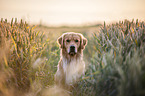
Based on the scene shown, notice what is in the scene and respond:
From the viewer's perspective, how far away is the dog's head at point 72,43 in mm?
4121

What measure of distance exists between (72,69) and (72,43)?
2.72 ft

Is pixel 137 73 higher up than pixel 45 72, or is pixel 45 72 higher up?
pixel 137 73

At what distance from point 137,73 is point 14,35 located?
9.18 ft

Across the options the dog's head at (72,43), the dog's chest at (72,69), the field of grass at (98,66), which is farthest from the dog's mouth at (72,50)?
the field of grass at (98,66)

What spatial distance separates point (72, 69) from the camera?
13.7ft

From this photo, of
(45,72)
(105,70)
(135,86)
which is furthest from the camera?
(45,72)

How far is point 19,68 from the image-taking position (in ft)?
10.2

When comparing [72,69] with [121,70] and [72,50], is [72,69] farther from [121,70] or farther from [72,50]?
[121,70]

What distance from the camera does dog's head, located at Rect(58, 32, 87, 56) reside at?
4.12m

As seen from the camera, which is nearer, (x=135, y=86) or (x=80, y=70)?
(x=135, y=86)

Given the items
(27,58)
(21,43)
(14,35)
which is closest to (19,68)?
(27,58)

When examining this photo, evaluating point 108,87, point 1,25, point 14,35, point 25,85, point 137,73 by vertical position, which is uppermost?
point 1,25

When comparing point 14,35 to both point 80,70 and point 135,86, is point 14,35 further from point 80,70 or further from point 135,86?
point 135,86

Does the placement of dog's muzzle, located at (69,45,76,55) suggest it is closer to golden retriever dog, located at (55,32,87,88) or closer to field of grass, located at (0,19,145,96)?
golden retriever dog, located at (55,32,87,88)
